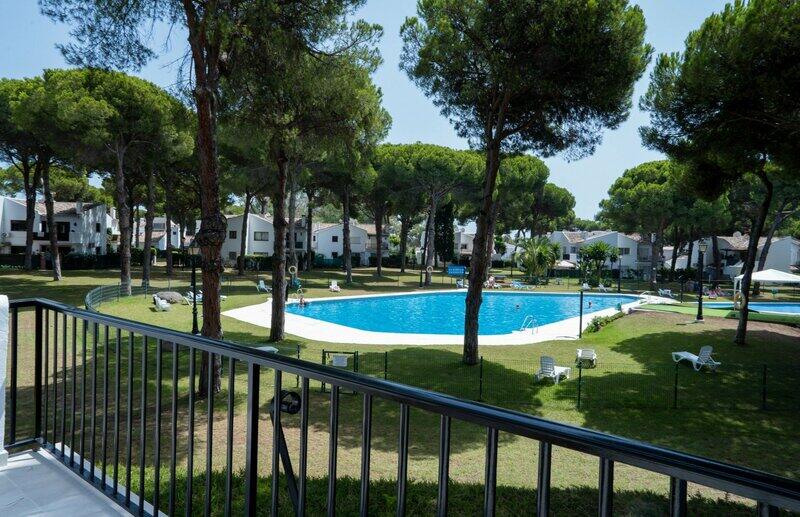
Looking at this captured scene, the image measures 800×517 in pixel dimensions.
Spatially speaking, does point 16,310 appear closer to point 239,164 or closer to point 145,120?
point 145,120

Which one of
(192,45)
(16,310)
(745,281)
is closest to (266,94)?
(192,45)

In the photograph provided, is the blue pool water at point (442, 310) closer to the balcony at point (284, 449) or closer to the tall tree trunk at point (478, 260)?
the tall tree trunk at point (478, 260)

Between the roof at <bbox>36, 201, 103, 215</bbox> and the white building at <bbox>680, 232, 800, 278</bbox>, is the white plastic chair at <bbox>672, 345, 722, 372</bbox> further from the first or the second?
the roof at <bbox>36, 201, 103, 215</bbox>

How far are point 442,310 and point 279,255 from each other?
14.1 metres

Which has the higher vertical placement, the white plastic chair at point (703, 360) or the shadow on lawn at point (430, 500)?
the shadow on lawn at point (430, 500)

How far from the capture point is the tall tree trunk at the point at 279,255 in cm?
1486

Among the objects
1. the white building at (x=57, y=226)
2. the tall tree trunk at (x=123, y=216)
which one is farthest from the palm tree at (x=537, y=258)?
the white building at (x=57, y=226)

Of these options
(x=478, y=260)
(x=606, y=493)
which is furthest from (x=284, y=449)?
(x=478, y=260)

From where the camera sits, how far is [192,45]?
9.35 m

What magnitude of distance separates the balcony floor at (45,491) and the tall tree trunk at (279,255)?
1181cm

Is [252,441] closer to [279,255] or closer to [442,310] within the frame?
[279,255]

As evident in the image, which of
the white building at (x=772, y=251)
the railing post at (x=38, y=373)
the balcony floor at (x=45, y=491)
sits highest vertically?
the white building at (x=772, y=251)

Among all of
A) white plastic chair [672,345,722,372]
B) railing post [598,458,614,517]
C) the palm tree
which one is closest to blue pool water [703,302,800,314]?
the palm tree

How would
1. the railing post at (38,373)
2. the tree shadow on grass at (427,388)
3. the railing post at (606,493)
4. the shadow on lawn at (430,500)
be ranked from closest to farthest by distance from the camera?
the railing post at (606,493) → the railing post at (38,373) → the shadow on lawn at (430,500) → the tree shadow on grass at (427,388)
